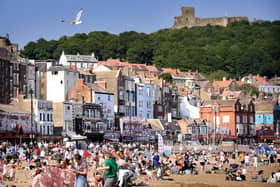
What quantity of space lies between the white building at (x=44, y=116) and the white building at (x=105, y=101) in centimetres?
812

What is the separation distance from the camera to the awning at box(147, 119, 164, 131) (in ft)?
257

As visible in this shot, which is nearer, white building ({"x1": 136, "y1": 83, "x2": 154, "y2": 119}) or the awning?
the awning

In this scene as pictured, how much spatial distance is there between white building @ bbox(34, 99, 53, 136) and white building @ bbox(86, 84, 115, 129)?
26.6ft

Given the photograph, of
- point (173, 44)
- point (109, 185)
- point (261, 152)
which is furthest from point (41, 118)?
point (173, 44)

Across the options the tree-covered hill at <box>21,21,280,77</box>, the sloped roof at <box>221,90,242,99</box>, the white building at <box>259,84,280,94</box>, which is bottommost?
the sloped roof at <box>221,90,242,99</box>

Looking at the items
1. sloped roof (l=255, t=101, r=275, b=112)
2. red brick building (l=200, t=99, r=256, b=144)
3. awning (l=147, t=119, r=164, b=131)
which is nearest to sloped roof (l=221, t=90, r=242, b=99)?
sloped roof (l=255, t=101, r=275, b=112)

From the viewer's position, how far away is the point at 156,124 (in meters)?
79.5

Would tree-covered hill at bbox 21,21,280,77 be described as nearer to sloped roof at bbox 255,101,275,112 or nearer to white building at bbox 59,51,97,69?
white building at bbox 59,51,97,69

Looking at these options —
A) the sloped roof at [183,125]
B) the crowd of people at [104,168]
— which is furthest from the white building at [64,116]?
the sloped roof at [183,125]

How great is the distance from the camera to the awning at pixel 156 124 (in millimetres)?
78213

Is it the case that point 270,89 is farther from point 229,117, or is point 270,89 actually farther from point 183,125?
point 183,125

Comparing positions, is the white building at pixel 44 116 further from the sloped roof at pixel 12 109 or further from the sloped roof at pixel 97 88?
the sloped roof at pixel 97 88

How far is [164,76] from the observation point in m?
109

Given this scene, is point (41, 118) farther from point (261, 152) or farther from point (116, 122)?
point (261, 152)
